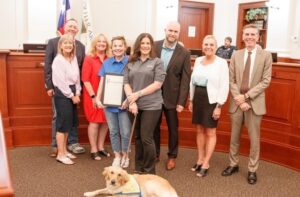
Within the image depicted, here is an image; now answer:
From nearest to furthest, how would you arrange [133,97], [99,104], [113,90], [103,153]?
1. [133,97]
2. [113,90]
3. [99,104]
4. [103,153]

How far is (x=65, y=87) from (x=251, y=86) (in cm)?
189

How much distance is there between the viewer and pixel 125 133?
3.67 metres

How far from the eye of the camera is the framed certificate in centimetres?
360

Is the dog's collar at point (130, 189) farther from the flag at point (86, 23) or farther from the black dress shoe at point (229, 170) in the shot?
the flag at point (86, 23)

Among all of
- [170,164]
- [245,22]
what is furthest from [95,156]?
[245,22]

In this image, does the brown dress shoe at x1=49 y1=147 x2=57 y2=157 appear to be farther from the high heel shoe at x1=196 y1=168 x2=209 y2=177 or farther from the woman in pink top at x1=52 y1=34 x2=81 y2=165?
the high heel shoe at x1=196 y1=168 x2=209 y2=177

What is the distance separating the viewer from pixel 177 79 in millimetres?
3785

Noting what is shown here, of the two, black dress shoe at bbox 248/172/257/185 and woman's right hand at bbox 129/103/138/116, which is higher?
woman's right hand at bbox 129/103/138/116

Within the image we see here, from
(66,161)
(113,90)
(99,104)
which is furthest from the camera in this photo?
(66,161)

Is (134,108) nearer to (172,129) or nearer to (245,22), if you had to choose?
(172,129)

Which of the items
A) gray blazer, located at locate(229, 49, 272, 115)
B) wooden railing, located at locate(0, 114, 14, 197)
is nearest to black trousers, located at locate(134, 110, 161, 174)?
gray blazer, located at locate(229, 49, 272, 115)

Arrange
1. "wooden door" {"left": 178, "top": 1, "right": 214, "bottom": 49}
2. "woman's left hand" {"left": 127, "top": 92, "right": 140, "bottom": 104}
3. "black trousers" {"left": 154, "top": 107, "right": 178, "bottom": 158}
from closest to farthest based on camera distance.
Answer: "woman's left hand" {"left": 127, "top": 92, "right": 140, "bottom": 104} < "black trousers" {"left": 154, "top": 107, "right": 178, "bottom": 158} < "wooden door" {"left": 178, "top": 1, "right": 214, "bottom": 49}

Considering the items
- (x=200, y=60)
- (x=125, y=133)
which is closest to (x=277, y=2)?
(x=200, y=60)

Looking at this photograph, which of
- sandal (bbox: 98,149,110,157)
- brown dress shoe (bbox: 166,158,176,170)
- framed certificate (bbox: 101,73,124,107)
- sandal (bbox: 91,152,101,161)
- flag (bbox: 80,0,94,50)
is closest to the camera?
framed certificate (bbox: 101,73,124,107)
